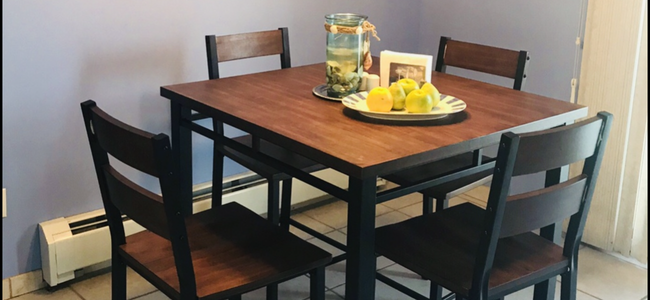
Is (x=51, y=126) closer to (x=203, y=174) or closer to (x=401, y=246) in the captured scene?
(x=203, y=174)

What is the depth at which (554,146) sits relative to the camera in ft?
5.22

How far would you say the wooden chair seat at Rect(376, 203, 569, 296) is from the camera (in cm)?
174

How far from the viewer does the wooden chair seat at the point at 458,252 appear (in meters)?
1.74

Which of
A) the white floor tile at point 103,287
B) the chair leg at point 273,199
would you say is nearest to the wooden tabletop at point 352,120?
the chair leg at point 273,199

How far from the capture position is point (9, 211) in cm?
248

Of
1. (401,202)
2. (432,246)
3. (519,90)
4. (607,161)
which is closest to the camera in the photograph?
(432,246)

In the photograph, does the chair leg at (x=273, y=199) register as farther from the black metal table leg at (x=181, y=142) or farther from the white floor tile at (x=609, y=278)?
the white floor tile at (x=609, y=278)

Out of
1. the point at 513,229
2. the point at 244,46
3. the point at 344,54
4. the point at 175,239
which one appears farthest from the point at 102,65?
the point at 513,229

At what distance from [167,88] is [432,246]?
99 centimetres

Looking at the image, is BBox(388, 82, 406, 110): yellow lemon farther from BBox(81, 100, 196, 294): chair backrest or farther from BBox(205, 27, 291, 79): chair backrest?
BBox(205, 27, 291, 79): chair backrest

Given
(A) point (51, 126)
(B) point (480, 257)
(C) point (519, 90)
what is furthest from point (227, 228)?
(C) point (519, 90)

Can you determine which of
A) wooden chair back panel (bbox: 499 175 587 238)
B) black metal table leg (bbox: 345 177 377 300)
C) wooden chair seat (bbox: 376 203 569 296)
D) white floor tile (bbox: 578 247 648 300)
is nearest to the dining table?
black metal table leg (bbox: 345 177 377 300)

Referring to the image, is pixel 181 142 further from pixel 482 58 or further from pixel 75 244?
pixel 482 58

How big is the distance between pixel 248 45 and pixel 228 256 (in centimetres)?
108
